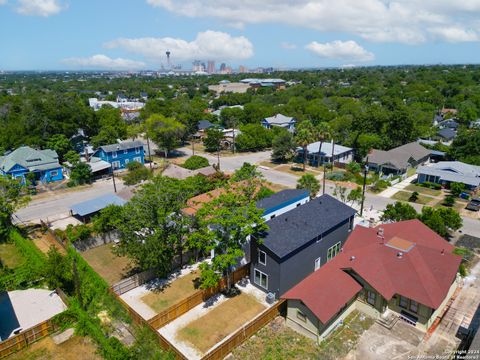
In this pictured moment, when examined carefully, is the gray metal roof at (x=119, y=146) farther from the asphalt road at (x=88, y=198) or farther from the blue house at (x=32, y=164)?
the blue house at (x=32, y=164)

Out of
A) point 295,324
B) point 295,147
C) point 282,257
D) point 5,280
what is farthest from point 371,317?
point 295,147

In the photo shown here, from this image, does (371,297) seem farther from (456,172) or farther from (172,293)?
(456,172)

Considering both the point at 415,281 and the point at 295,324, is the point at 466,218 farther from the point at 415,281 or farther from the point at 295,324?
the point at 295,324

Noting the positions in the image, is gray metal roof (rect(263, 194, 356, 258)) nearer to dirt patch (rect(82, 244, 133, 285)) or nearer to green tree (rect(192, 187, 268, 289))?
green tree (rect(192, 187, 268, 289))

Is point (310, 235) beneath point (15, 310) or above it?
above

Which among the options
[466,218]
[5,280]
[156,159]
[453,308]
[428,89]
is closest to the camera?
[453,308]

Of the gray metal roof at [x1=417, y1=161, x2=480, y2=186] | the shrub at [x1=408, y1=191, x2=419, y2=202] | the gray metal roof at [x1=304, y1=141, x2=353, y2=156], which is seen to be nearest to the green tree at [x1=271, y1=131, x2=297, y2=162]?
the gray metal roof at [x1=304, y1=141, x2=353, y2=156]
